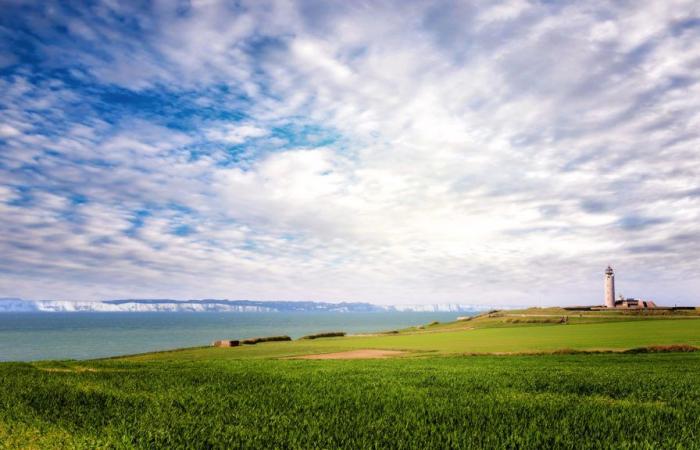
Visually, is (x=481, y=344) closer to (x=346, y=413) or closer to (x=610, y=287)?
(x=346, y=413)

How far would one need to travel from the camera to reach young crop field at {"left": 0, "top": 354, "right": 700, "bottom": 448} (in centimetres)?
923

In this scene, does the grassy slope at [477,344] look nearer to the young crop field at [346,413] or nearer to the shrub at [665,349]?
the shrub at [665,349]

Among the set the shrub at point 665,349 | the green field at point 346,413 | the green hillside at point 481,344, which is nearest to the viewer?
the green field at point 346,413

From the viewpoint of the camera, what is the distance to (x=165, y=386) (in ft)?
55.2

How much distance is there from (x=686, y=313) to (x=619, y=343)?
268 ft

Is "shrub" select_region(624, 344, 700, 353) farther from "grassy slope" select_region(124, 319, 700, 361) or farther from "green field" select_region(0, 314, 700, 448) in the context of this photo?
"green field" select_region(0, 314, 700, 448)

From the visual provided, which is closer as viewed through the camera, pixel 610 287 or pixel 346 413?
pixel 346 413

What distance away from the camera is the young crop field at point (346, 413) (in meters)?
9.23

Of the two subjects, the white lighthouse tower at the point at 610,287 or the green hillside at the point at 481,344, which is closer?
the green hillside at the point at 481,344

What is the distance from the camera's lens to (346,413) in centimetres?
1174

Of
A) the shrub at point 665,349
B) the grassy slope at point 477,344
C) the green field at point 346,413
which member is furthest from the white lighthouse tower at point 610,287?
the green field at point 346,413

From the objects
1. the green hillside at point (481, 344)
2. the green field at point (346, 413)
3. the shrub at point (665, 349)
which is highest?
the green field at point (346, 413)

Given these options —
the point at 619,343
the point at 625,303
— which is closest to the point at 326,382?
the point at 619,343

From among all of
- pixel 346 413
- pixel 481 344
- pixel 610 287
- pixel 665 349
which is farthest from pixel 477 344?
pixel 610 287
